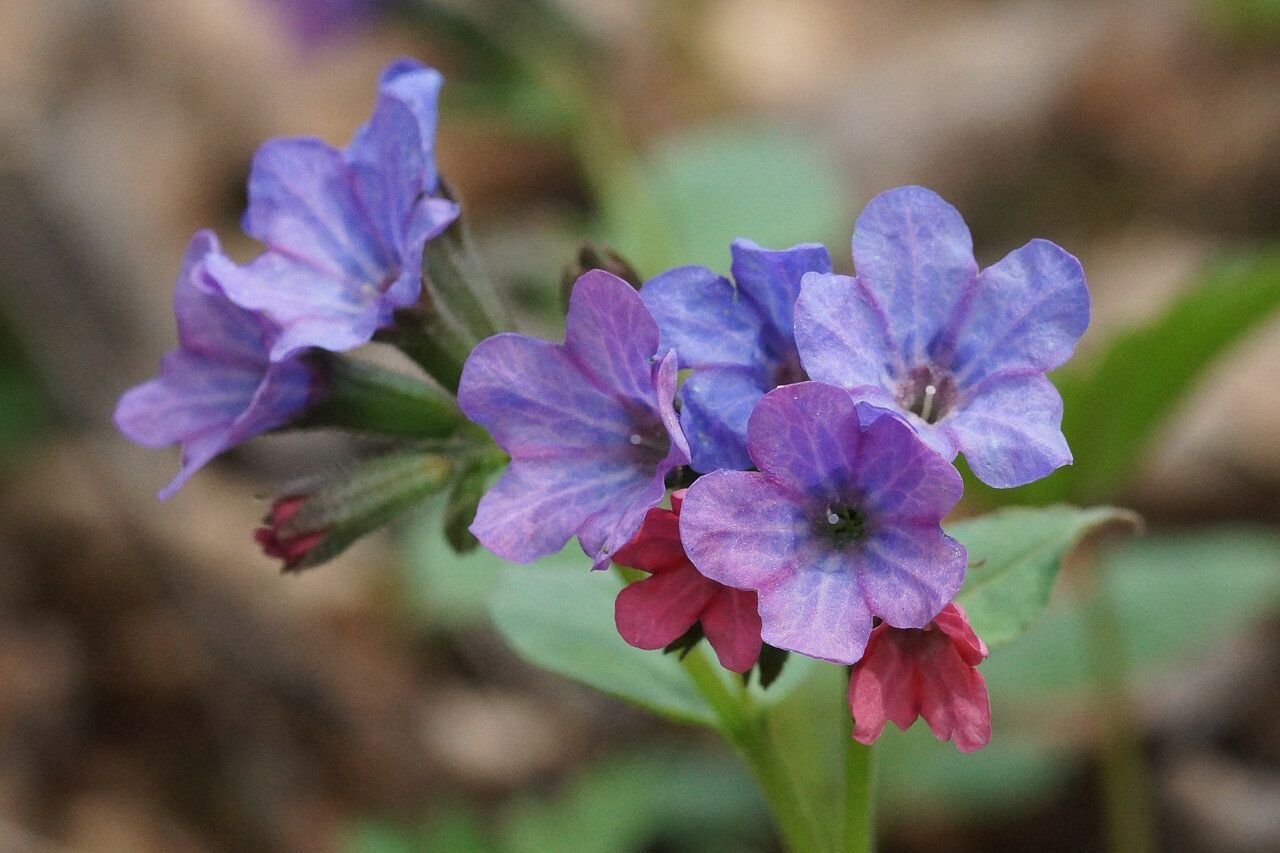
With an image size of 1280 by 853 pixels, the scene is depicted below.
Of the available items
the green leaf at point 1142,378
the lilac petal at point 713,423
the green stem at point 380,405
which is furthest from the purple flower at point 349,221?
the green leaf at point 1142,378

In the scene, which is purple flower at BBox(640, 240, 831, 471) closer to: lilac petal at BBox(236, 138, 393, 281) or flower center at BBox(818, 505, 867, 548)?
flower center at BBox(818, 505, 867, 548)

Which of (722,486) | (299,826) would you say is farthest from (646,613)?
(299,826)

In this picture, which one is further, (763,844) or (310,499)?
(763,844)

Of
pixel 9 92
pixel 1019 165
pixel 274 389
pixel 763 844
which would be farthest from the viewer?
pixel 1019 165

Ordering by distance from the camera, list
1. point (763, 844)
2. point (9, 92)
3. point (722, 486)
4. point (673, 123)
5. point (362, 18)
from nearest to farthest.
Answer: point (722, 486)
point (763, 844)
point (362, 18)
point (9, 92)
point (673, 123)

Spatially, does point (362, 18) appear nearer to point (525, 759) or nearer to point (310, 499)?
point (525, 759)

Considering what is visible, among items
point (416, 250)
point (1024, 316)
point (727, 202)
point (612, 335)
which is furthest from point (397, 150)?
point (727, 202)

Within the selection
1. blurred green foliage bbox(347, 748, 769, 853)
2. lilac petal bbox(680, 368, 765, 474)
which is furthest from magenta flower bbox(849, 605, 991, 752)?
blurred green foliage bbox(347, 748, 769, 853)

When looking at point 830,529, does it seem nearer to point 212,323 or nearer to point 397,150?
point 397,150
